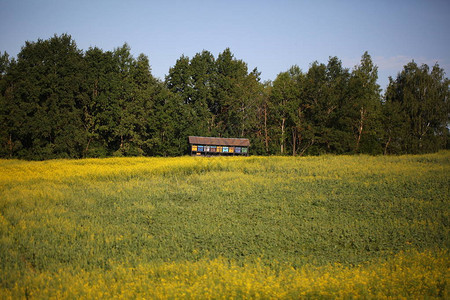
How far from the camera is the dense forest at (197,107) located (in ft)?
129

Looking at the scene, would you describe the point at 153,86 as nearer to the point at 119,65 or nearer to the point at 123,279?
the point at 119,65

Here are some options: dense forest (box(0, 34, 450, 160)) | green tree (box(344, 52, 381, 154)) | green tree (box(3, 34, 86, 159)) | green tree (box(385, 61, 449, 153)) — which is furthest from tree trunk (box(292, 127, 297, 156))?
green tree (box(3, 34, 86, 159))

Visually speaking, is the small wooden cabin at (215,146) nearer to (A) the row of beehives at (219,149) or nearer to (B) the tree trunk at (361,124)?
(A) the row of beehives at (219,149)

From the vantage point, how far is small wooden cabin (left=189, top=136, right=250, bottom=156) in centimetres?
4216

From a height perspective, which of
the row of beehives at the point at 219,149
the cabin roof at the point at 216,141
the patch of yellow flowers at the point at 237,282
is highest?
the cabin roof at the point at 216,141

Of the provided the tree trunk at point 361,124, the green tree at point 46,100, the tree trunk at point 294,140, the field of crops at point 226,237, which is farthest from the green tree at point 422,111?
the green tree at point 46,100

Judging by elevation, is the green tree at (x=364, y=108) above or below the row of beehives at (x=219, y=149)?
A: above

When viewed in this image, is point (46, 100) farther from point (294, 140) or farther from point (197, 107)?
point (294, 140)

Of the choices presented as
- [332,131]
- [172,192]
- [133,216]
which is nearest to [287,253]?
[133,216]

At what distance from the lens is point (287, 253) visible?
38.3ft

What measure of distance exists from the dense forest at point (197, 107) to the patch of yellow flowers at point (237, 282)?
33550 mm

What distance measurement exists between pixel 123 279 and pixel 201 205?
838 cm

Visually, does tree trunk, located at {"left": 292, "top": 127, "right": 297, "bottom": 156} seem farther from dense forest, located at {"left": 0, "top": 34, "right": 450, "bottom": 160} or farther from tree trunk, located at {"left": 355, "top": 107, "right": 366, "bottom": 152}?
tree trunk, located at {"left": 355, "top": 107, "right": 366, "bottom": 152}

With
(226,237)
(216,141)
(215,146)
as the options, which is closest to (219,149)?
(215,146)
